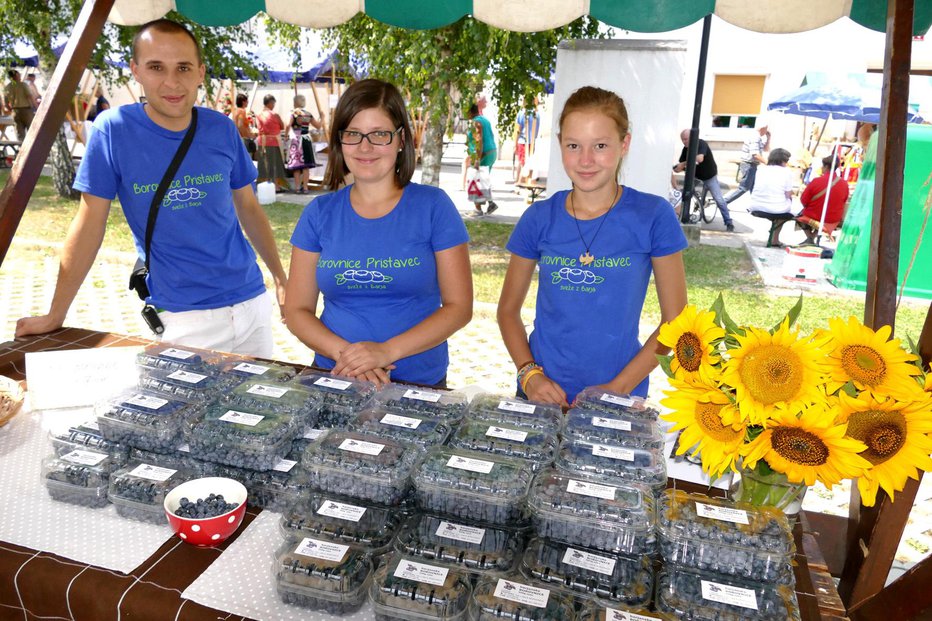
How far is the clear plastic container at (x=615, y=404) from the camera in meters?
1.60

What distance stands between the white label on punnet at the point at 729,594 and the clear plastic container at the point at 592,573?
95 millimetres

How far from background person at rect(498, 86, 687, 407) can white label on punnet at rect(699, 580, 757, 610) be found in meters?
0.85

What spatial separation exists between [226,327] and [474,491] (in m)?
1.71

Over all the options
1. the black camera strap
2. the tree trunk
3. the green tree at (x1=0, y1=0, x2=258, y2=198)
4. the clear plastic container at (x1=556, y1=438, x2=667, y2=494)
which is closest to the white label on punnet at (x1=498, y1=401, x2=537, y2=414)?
the clear plastic container at (x1=556, y1=438, x2=667, y2=494)

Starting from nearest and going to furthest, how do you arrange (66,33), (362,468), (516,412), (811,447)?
(811,447) → (362,468) → (516,412) → (66,33)

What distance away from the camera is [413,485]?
1.26m

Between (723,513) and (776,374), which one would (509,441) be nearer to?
(723,513)

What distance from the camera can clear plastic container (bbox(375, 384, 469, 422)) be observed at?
1568mm

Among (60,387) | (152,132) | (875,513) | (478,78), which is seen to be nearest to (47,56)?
(478,78)

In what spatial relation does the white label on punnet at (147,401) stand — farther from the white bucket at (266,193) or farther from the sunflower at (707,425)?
the white bucket at (266,193)

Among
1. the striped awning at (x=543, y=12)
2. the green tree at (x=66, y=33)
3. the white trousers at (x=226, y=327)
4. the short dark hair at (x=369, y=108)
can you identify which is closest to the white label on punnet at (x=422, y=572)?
the short dark hair at (x=369, y=108)

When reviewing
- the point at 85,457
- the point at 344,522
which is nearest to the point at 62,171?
the point at 85,457

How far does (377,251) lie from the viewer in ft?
6.63

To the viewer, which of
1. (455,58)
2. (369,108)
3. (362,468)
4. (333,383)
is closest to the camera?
(362,468)
